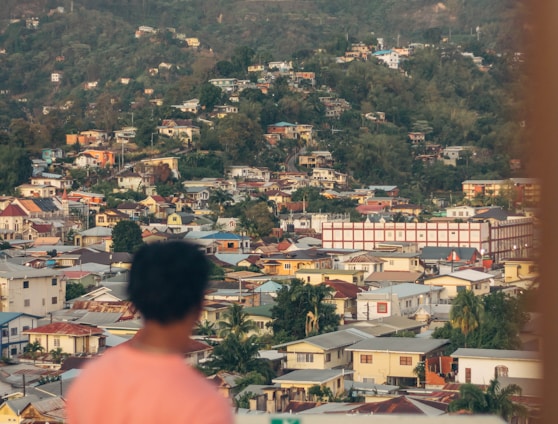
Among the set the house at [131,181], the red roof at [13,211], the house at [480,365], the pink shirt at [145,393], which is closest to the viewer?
the pink shirt at [145,393]

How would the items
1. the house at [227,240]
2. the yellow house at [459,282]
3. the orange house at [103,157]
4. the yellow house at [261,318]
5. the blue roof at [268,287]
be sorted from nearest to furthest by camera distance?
the yellow house at [261,318] → the blue roof at [268,287] → the yellow house at [459,282] → the house at [227,240] → the orange house at [103,157]

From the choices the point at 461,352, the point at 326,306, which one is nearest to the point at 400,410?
the point at 461,352

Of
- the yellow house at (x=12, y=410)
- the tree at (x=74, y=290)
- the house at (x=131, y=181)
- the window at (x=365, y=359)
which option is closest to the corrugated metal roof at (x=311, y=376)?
the window at (x=365, y=359)

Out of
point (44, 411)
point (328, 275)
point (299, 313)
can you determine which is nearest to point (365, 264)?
point (328, 275)

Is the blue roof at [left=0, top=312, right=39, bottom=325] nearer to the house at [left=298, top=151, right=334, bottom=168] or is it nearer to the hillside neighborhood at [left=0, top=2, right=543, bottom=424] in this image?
the hillside neighborhood at [left=0, top=2, right=543, bottom=424]

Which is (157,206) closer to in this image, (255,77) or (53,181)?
(53,181)

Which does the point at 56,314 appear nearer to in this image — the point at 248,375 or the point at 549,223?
the point at 248,375

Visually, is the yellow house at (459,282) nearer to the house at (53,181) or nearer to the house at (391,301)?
the house at (391,301)
